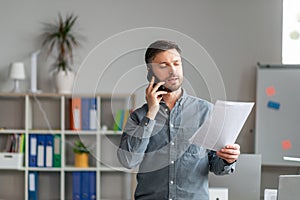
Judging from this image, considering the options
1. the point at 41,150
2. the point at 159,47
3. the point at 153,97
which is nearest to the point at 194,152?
the point at 153,97

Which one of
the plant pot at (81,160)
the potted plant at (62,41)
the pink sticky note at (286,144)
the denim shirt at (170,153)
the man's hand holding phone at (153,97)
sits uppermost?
the potted plant at (62,41)

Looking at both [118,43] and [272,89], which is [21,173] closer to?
[272,89]

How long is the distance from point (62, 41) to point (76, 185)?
3.94ft

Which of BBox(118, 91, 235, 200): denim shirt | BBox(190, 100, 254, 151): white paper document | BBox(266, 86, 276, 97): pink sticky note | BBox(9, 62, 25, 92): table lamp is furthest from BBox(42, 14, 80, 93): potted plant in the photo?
BBox(190, 100, 254, 151): white paper document

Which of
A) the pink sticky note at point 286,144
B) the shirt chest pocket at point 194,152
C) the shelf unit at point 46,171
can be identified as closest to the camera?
the shirt chest pocket at point 194,152

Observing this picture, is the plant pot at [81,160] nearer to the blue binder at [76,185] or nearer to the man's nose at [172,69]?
the blue binder at [76,185]

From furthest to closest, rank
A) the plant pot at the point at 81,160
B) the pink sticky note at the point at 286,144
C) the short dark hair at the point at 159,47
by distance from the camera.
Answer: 1. the plant pot at the point at 81,160
2. the pink sticky note at the point at 286,144
3. the short dark hair at the point at 159,47

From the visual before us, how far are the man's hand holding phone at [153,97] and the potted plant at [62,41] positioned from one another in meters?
2.58

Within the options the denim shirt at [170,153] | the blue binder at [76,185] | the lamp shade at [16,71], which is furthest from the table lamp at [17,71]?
the denim shirt at [170,153]

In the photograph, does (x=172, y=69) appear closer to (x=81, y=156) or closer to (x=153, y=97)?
(x=153, y=97)

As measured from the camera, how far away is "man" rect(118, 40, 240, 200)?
4.93 feet

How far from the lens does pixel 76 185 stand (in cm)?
402

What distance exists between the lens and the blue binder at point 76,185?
4004 mm

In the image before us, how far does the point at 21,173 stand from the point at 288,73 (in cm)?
239
